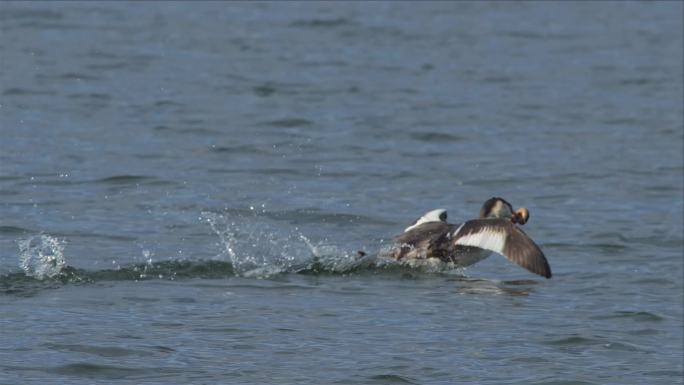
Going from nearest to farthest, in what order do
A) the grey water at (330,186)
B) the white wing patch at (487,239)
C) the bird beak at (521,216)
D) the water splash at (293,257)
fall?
the grey water at (330,186), the white wing patch at (487,239), the water splash at (293,257), the bird beak at (521,216)

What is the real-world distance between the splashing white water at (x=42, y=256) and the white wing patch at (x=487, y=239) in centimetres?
291

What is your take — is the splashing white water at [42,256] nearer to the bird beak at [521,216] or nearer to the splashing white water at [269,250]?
the splashing white water at [269,250]

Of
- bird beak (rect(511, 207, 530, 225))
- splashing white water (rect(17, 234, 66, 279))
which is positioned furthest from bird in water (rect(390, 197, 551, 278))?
splashing white water (rect(17, 234, 66, 279))

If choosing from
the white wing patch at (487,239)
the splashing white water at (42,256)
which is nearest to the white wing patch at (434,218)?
the white wing patch at (487,239)

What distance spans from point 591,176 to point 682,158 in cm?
176

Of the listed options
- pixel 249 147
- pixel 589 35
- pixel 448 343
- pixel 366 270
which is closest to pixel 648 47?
pixel 589 35

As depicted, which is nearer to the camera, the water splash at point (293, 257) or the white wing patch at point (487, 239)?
the white wing patch at point (487, 239)

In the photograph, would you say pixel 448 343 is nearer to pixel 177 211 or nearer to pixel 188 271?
pixel 188 271

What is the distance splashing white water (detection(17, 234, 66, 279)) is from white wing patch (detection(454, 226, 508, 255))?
Result: 114 inches

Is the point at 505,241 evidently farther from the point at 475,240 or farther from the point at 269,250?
the point at 269,250

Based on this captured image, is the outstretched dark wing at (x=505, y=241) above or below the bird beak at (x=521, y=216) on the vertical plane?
below

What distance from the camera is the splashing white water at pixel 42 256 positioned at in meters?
11.3

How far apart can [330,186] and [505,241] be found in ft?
13.6

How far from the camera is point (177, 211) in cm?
1437
